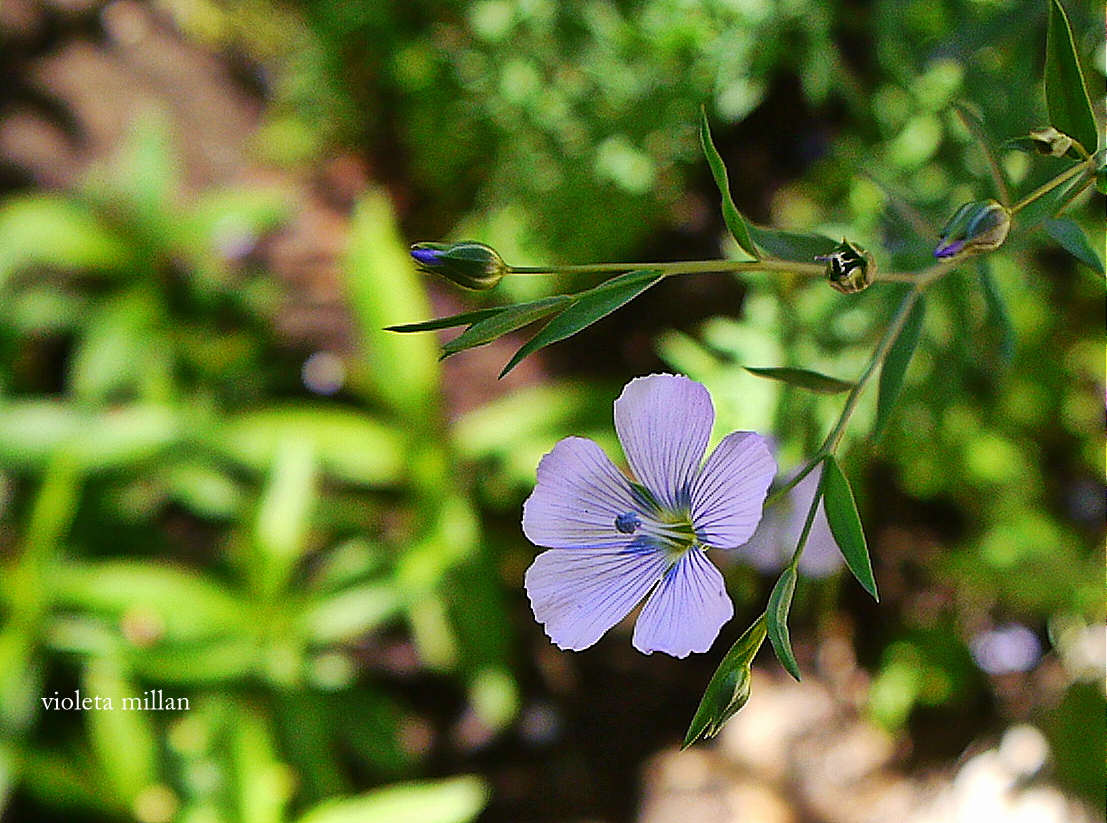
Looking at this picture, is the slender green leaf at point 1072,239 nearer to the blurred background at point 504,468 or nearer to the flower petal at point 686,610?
the flower petal at point 686,610

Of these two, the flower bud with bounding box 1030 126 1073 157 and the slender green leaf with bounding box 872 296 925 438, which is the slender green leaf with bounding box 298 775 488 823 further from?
the flower bud with bounding box 1030 126 1073 157

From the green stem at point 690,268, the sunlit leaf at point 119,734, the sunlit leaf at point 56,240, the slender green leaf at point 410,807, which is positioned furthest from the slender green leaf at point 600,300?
the sunlit leaf at point 56,240

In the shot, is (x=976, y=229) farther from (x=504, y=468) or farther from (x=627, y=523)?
(x=504, y=468)

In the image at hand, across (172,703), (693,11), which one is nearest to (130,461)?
(172,703)

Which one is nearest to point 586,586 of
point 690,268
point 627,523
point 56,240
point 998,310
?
point 627,523

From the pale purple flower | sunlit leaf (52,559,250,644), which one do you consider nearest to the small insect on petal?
the pale purple flower

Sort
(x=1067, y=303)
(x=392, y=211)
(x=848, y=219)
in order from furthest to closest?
1. (x=392, y=211)
2. (x=1067, y=303)
3. (x=848, y=219)

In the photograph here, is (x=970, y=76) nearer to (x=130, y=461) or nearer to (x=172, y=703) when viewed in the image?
(x=130, y=461)
